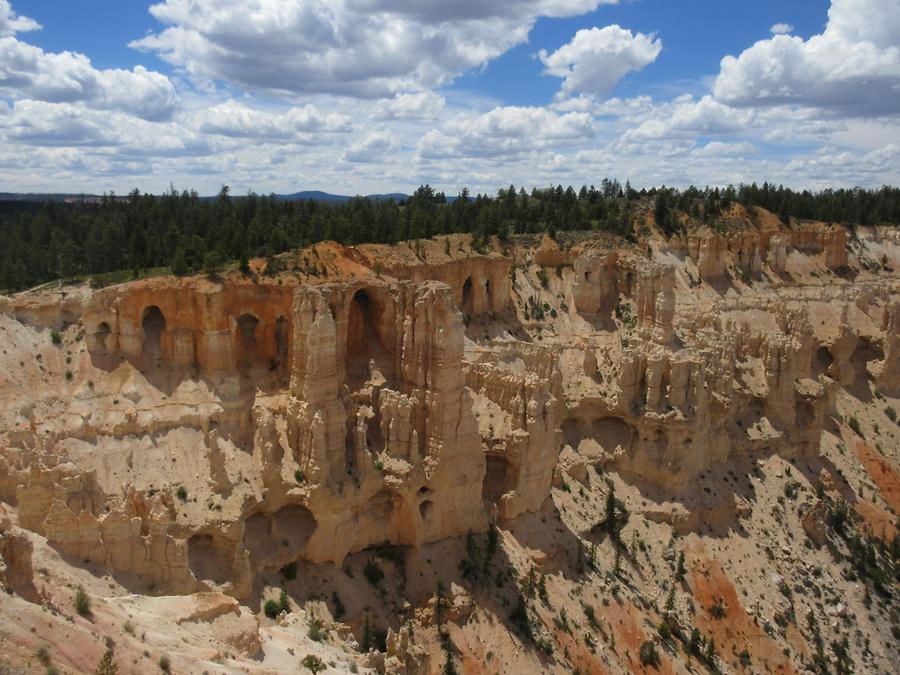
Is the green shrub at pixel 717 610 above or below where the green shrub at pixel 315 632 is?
below

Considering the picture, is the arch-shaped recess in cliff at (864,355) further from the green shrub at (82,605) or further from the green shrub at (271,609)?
the green shrub at (82,605)

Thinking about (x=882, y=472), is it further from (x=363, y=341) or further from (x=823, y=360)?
(x=363, y=341)

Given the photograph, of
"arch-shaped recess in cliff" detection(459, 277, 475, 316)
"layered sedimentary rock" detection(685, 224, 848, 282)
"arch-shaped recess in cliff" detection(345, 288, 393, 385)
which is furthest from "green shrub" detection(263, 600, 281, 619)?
"layered sedimentary rock" detection(685, 224, 848, 282)

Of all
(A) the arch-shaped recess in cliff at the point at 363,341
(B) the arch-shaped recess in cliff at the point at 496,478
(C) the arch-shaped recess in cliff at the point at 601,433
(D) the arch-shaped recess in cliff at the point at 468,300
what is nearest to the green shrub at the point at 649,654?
(B) the arch-shaped recess in cliff at the point at 496,478

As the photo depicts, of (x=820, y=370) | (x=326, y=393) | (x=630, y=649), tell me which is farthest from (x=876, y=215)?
(x=326, y=393)

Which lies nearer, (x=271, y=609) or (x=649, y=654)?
(x=271, y=609)

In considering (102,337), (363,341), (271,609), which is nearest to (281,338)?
(363,341)
